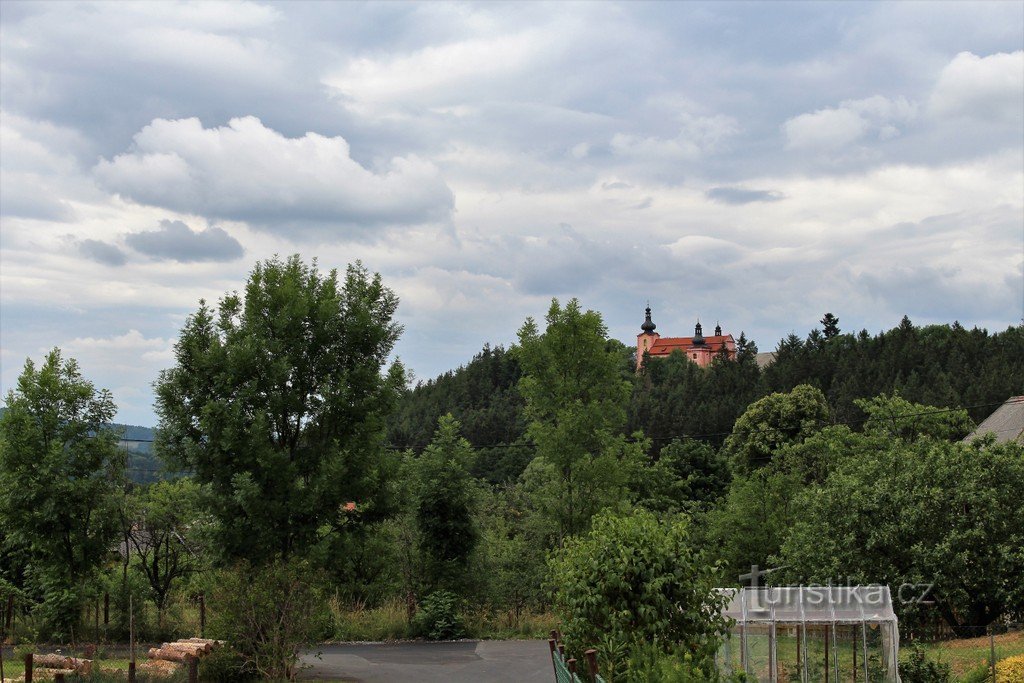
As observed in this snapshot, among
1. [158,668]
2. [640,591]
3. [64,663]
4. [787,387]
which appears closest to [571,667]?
[640,591]

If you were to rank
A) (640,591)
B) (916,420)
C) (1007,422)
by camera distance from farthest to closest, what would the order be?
(916,420) → (1007,422) → (640,591)

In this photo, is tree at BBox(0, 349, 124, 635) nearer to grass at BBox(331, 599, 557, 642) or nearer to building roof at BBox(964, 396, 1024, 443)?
grass at BBox(331, 599, 557, 642)

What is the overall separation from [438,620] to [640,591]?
666 inches

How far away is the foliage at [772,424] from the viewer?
241 feet

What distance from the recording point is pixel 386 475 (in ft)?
70.1

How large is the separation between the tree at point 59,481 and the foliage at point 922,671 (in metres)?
18.6

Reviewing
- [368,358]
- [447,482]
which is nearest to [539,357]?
[447,482]

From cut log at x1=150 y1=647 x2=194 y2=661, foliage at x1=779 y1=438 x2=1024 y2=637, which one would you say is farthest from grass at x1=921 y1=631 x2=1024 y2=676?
cut log at x1=150 y1=647 x2=194 y2=661

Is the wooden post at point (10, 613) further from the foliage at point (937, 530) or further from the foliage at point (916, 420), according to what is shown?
the foliage at point (916, 420)

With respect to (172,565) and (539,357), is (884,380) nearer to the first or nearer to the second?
(539,357)

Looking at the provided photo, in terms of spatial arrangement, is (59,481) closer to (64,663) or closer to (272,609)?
(64,663)

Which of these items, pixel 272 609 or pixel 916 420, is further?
pixel 916 420

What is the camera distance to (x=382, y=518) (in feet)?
70.7

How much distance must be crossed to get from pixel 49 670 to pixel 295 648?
16.3 feet
